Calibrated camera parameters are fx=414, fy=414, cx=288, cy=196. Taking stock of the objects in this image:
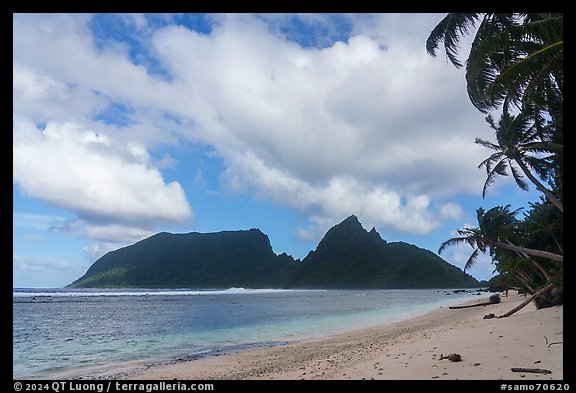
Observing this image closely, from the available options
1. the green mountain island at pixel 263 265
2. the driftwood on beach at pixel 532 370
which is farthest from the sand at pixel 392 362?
the green mountain island at pixel 263 265

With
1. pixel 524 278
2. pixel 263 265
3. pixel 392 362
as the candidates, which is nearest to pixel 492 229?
pixel 524 278

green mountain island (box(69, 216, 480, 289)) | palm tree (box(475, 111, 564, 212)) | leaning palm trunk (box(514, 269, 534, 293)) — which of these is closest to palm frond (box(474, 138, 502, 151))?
palm tree (box(475, 111, 564, 212))

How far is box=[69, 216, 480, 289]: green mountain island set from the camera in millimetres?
141750

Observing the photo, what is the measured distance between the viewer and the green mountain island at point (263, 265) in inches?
5581

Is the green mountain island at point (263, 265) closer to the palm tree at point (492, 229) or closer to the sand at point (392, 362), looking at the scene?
the palm tree at point (492, 229)

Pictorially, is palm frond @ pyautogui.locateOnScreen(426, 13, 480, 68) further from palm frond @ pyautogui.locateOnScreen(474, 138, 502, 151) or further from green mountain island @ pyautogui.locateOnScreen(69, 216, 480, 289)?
green mountain island @ pyautogui.locateOnScreen(69, 216, 480, 289)

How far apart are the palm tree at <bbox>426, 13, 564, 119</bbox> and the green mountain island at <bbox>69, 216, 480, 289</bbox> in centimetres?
13742

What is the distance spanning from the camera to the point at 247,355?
14602 mm

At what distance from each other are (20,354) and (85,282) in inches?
5657
